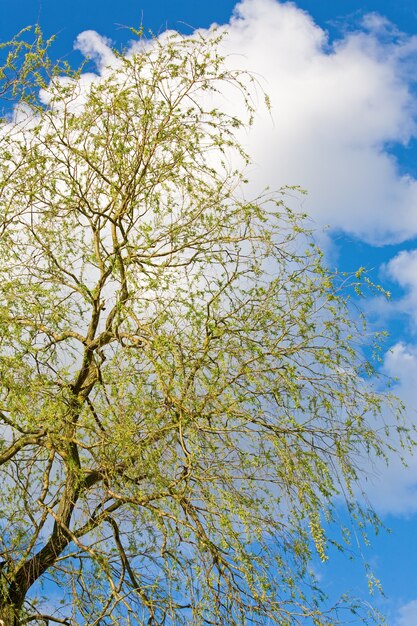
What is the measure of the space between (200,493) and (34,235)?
3118 millimetres

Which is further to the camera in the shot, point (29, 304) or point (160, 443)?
point (29, 304)

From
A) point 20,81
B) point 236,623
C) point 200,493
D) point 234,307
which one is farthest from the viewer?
point 20,81

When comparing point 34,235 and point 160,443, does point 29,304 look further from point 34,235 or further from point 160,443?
point 160,443

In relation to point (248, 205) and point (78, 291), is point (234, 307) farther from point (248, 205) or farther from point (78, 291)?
point (78, 291)

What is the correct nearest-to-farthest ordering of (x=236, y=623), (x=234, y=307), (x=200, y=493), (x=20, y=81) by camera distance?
(x=200, y=493) < (x=236, y=623) < (x=234, y=307) < (x=20, y=81)

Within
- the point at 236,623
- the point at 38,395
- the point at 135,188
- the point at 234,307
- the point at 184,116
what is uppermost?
the point at 184,116

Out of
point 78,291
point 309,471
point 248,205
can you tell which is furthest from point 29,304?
point 309,471

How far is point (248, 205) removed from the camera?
7242 mm

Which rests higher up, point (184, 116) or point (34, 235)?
point (184, 116)

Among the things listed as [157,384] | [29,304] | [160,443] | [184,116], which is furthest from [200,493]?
[184,116]

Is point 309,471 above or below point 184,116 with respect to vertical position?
below

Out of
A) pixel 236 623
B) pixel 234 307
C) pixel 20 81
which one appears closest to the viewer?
pixel 236 623

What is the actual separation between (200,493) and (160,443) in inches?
17.9

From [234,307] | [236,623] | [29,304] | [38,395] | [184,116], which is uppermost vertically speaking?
[184,116]
